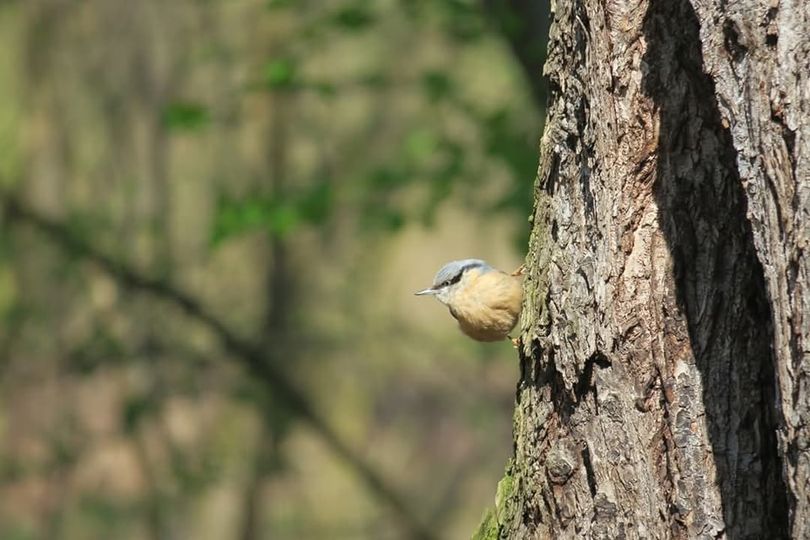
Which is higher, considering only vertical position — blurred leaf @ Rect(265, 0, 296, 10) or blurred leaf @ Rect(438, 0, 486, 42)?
blurred leaf @ Rect(265, 0, 296, 10)

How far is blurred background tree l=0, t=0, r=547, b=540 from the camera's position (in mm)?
8891

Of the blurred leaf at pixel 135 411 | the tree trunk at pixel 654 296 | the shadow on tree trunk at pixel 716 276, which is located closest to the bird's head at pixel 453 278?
the tree trunk at pixel 654 296

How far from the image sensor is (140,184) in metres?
9.39

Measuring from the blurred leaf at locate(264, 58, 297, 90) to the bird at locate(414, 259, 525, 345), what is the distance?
5.89 ft

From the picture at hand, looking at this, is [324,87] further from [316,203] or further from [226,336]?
[226,336]

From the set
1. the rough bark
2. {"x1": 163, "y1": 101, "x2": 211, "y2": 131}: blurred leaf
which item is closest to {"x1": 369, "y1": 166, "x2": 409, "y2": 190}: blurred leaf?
{"x1": 163, "y1": 101, "x2": 211, "y2": 131}: blurred leaf

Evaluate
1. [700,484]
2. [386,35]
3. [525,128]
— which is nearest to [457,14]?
[525,128]

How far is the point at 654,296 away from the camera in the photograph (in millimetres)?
2258

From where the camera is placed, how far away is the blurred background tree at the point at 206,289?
8891 mm

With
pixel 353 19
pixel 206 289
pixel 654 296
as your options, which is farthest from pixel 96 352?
pixel 654 296

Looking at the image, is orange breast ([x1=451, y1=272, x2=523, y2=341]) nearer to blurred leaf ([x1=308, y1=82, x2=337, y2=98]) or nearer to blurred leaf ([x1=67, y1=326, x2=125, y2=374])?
blurred leaf ([x1=308, y1=82, x2=337, y2=98])

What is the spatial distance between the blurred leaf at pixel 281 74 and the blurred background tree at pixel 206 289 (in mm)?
2288

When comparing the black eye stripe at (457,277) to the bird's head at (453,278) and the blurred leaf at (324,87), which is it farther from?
the blurred leaf at (324,87)

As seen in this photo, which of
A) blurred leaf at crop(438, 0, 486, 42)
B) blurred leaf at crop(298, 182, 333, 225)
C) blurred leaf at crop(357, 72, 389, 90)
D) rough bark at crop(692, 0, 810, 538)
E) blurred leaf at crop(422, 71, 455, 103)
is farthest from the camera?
blurred leaf at crop(422, 71, 455, 103)
